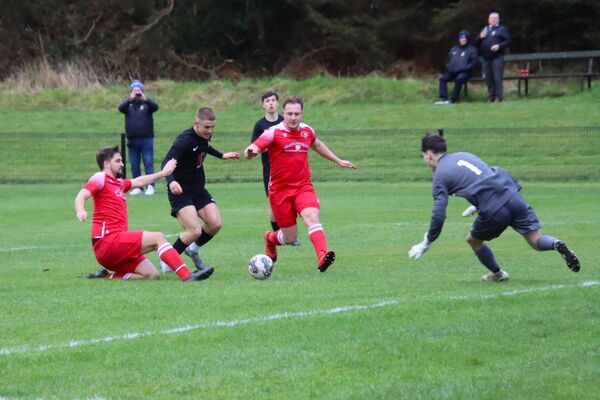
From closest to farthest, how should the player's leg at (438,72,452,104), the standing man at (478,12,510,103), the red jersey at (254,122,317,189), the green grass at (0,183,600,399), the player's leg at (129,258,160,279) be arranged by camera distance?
the green grass at (0,183,600,399) → the player's leg at (129,258,160,279) → the red jersey at (254,122,317,189) → the standing man at (478,12,510,103) → the player's leg at (438,72,452,104)

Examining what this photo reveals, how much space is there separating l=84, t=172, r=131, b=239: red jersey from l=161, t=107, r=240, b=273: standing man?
Result: 0.66m

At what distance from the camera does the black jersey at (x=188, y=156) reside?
11.5 meters

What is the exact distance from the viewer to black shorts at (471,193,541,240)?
9.52 m

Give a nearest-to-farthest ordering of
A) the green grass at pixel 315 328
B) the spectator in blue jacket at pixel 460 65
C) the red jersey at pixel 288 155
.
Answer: the green grass at pixel 315 328 < the red jersey at pixel 288 155 < the spectator in blue jacket at pixel 460 65

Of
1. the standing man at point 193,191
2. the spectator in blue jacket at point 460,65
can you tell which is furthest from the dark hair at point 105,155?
the spectator in blue jacket at point 460,65

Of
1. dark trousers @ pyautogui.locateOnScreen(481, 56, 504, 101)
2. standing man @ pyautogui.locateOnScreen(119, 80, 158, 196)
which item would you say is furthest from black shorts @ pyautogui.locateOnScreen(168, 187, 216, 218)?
dark trousers @ pyautogui.locateOnScreen(481, 56, 504, 101)

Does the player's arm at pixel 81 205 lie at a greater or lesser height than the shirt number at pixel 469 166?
lesser

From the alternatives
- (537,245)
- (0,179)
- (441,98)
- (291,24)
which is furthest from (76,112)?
(537,245)

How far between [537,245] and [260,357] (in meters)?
3.88

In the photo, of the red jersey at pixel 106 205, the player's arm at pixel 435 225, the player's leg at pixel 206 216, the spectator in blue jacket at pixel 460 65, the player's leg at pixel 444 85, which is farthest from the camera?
the player's leg at pixel 444 85

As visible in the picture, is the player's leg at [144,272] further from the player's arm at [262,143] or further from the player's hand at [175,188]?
the player's arm at [262,143]

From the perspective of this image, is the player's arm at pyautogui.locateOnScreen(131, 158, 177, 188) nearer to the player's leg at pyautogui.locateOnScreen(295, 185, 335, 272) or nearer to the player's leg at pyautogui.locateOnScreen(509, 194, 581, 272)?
the player's leg at pyautogui.locateOnScreen(295, 185, 335, 272)

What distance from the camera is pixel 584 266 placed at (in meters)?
10.9

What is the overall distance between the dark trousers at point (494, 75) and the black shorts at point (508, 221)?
21.3 metres
